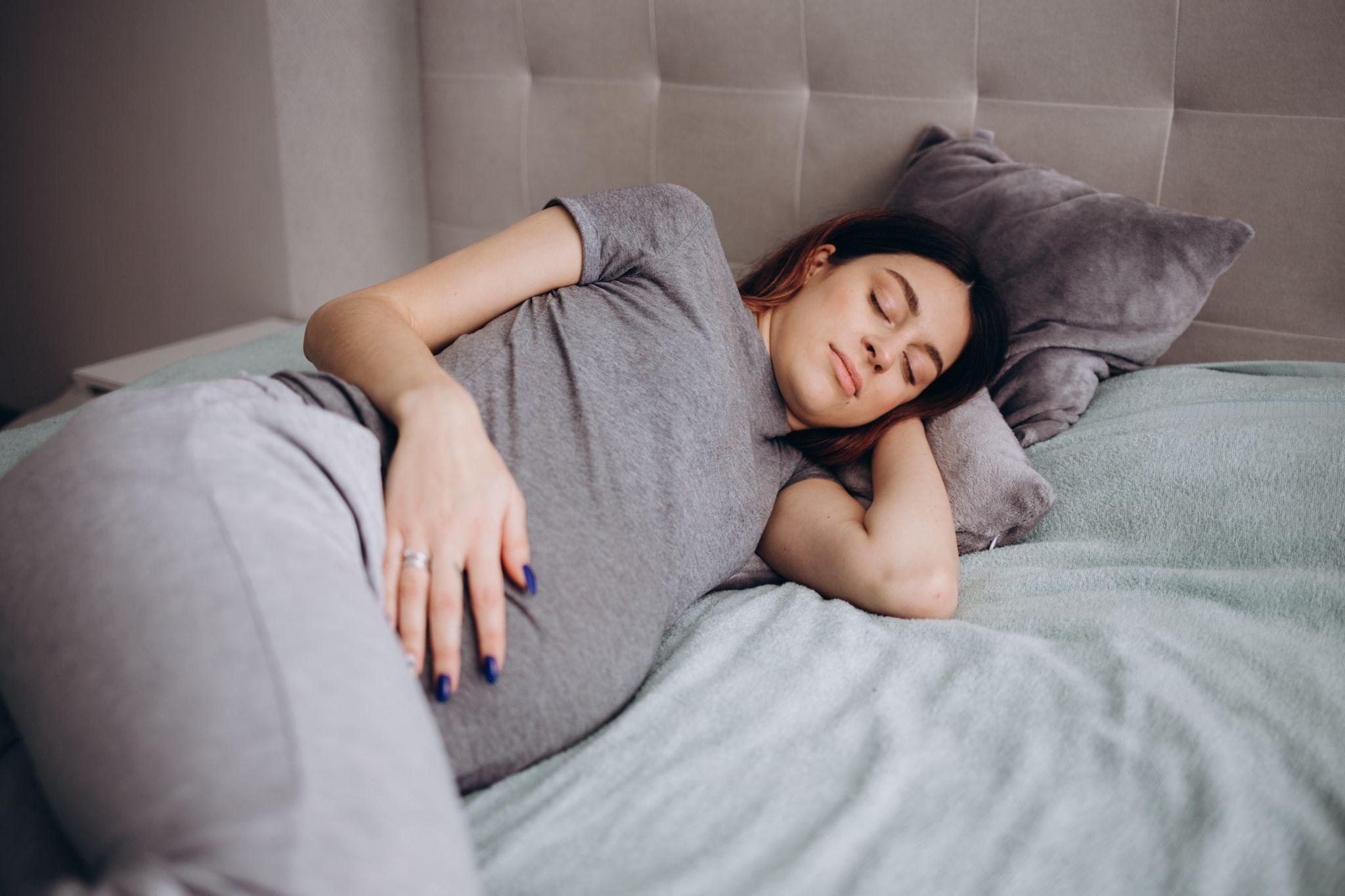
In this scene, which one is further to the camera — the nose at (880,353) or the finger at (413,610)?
the nose at (880,353)

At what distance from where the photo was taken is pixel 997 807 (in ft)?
2.36

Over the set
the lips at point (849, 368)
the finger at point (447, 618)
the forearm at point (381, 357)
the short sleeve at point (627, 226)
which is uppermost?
the short sleeve at point (627, 226)

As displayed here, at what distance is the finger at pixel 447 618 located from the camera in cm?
74

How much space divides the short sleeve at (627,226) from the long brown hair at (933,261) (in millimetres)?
179

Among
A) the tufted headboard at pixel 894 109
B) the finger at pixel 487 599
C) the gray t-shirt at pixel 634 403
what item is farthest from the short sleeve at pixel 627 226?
the tufted headboard at pixel 894 109

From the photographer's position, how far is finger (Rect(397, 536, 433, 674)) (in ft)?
2.43

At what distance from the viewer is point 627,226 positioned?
3.65 feet

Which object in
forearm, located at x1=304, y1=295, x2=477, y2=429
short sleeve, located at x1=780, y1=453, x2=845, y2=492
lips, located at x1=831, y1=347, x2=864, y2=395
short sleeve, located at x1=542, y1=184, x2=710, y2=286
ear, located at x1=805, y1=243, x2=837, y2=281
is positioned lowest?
short sleeve, located at x1=780, y1=453, x2=845, y2=492

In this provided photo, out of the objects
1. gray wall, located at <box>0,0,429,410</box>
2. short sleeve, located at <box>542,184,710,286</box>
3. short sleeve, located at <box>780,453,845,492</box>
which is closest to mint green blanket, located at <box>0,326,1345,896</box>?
short sleeve, located at <box>780,453,845,492</box>

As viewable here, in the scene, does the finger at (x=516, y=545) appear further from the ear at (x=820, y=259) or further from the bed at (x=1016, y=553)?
the ear at (x=820, y=259)

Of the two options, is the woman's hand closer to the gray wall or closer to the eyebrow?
the eyebrow

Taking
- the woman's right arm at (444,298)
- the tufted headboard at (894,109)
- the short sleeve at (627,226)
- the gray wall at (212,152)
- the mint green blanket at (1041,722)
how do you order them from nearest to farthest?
the mint green blanket at (1041,722), the woman's right arm at (444,298), the short sleeve at (627,226), the tufted headboard at (894,109), the gray wall at (212,152)

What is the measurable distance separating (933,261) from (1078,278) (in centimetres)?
25

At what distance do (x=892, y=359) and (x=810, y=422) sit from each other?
0.14 metres
